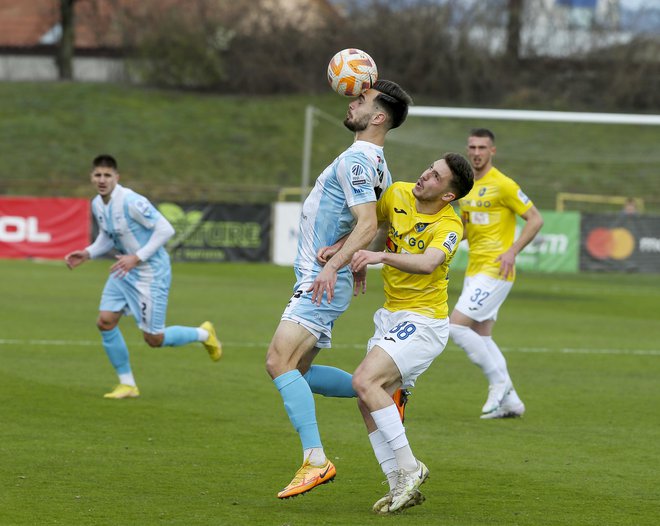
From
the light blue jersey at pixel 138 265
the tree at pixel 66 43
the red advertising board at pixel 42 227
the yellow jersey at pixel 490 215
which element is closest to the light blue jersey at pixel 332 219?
the yellow jersey at pixel 490 215

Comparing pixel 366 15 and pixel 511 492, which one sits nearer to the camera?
pixel 511 492

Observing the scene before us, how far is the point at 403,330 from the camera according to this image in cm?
690

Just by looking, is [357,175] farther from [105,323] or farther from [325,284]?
[105,323]

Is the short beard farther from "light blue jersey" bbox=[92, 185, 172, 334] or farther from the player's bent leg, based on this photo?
"light blue jersey" bbox=[92, 185, 172, 334]

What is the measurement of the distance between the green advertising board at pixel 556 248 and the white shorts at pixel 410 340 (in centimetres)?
2423

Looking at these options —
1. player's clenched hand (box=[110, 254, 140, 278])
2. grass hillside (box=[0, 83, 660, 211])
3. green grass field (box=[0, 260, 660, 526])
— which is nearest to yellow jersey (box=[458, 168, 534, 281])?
green grass field (box=[0, 260, 660, 526])

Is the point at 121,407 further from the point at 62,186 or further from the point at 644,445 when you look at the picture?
the point at 62,186

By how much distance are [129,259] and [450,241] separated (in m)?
4.68

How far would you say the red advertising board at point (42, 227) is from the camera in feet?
102

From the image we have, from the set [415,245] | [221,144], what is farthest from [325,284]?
[221,144]

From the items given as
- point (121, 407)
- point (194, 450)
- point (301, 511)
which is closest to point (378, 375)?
point (301, 511)

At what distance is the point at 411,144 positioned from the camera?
3231cm

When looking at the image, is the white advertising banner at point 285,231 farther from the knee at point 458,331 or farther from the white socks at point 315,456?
the white socks at point 315,456

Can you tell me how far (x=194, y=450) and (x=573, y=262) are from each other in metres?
23.9
